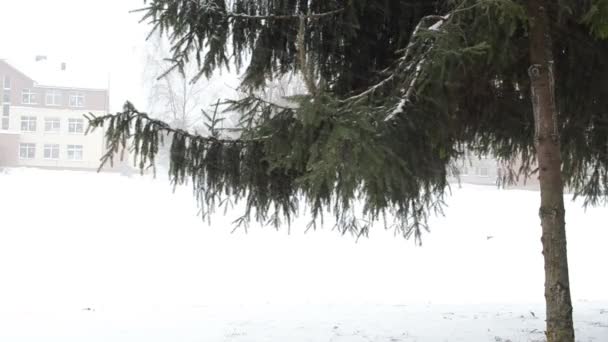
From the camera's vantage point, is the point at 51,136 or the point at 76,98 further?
the point at 76,98

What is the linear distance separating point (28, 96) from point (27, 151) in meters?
4.60

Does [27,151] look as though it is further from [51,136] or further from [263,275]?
[263,275]

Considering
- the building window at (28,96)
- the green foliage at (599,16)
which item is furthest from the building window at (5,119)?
the green foliage at (599,16)

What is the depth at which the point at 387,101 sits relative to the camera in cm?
408

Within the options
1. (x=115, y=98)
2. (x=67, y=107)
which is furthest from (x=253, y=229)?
(x=115, y=98)

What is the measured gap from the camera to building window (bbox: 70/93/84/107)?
50.3 m

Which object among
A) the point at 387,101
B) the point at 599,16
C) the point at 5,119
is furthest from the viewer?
the point at 5,119

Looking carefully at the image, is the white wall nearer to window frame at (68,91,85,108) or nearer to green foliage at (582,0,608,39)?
window frame at (68,91,85,108)

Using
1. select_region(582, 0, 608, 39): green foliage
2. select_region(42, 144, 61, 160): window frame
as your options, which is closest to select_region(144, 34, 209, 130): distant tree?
select_region(42, 144, 61, 160): window frame

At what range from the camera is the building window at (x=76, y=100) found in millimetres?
50344

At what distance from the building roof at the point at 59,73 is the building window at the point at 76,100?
758mm

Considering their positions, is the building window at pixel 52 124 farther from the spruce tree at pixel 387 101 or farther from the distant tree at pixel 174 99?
the spruce tree at pixel 387 101

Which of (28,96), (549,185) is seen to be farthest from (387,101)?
(28,96)

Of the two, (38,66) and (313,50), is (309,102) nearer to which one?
(313,50)
